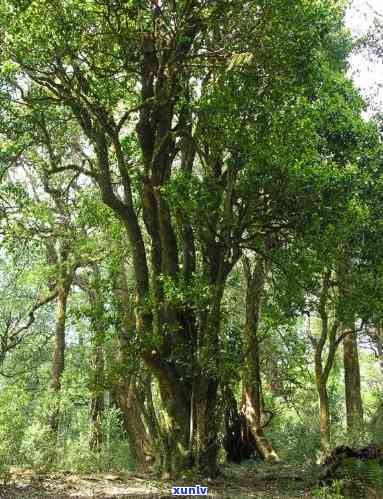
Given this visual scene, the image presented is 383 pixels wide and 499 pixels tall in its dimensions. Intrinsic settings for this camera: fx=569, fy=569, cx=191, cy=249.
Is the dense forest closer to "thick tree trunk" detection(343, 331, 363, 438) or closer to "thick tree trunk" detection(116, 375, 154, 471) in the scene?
"thick tree trunk" detection(116, 375, 154, 471)

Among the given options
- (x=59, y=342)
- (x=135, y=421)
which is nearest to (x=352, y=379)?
(x=135, y=421)

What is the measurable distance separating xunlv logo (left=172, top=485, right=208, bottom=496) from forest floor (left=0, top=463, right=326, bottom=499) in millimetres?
94

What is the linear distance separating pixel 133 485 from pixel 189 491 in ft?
5.00

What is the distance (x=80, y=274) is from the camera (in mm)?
19078

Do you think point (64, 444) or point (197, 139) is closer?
point (197, 139)

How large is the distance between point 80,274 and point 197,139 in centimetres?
987

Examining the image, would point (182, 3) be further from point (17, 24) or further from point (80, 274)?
point (80, 274)

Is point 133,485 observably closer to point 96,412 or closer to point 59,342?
point 96,412

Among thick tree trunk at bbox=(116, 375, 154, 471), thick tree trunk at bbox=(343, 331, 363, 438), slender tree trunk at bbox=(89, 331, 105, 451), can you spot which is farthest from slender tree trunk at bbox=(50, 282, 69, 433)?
thick tree trunk at bbox=(343, 331, 363, 438)

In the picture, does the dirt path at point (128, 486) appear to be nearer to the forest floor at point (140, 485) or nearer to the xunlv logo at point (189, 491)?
the forest floor at point (140, 485)

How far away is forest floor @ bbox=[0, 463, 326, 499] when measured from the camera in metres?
8.17

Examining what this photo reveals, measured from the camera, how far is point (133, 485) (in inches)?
362

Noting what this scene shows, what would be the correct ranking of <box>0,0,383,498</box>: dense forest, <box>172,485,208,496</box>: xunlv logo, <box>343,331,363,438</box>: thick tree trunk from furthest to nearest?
1. <box>343,331,363,438</box>: thick tree trunk
2. <box>0,0,383,498</box>: dense forest
3. <box>172,485,208,496</box>: xunlv logo

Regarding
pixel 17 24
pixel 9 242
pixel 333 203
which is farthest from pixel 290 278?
pixel 9 242
